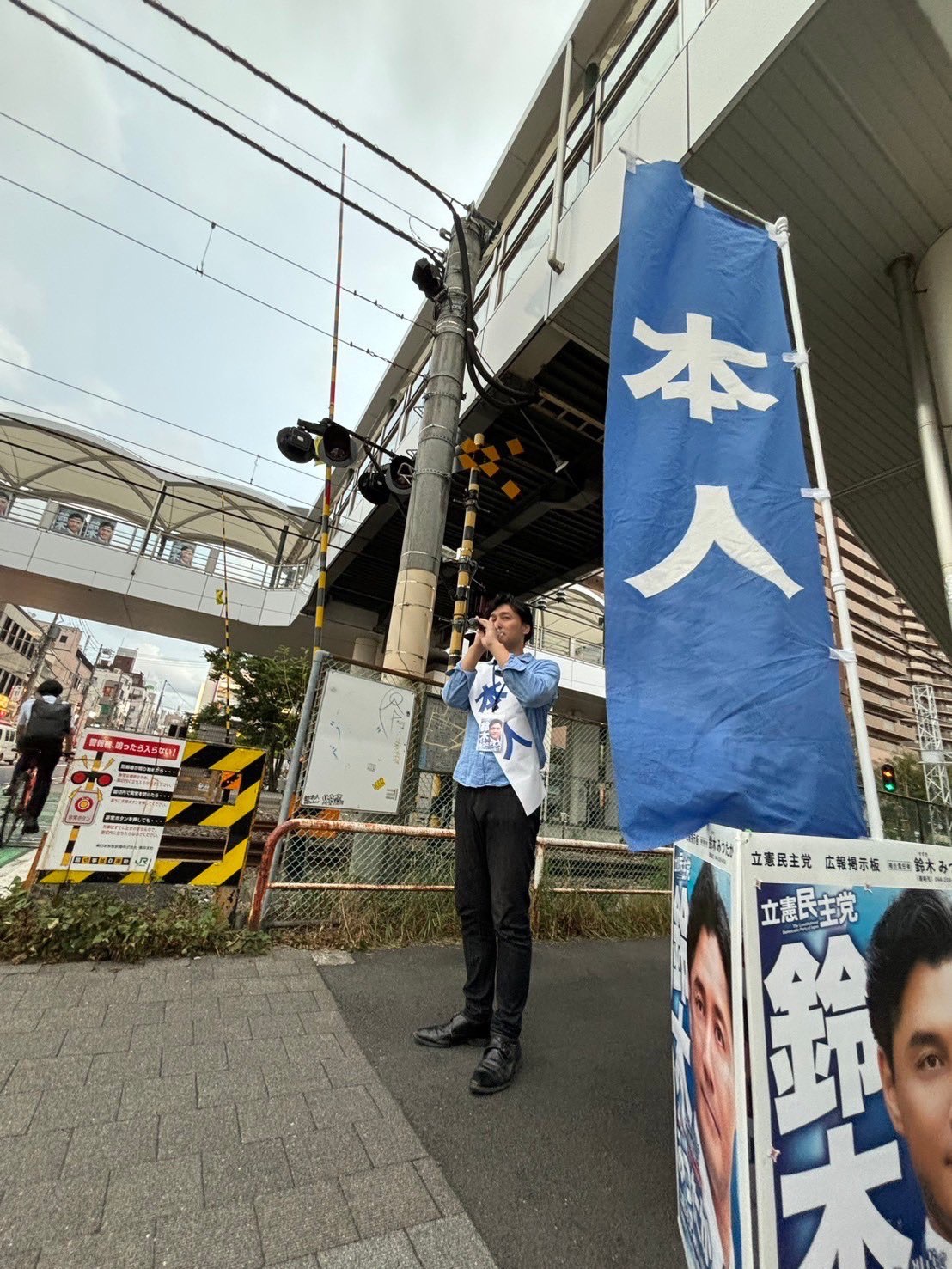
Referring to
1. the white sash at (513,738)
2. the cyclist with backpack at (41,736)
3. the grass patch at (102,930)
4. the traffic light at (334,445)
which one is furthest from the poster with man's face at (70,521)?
the white sash at (513,738)

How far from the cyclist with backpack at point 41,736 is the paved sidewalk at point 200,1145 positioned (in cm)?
373

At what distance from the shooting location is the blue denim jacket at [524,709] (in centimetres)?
229

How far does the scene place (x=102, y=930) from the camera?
2.73 m

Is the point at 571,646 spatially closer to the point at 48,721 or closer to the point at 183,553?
the point at 183,553

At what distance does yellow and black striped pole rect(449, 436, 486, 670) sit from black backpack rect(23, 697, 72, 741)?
13.1 ft

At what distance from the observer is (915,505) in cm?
672

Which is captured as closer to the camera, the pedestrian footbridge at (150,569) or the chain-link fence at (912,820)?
the chain-link fence at (912,820)

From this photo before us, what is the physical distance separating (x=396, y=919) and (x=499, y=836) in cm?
192

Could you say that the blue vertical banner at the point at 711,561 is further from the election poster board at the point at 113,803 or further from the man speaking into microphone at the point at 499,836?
the election poster board at the point at 113,803

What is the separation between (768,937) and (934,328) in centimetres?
523

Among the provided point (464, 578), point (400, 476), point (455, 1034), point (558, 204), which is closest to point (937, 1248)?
point (455, 1034)

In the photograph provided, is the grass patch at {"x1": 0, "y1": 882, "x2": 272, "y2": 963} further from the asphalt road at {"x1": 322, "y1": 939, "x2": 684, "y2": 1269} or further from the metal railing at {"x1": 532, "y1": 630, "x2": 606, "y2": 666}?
the metal railing at {"x1": 532, "y1": 630, "x2": 606, "y2": 666}

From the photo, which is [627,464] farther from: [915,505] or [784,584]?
[915,505]

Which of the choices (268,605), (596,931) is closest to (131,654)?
(268,605)
